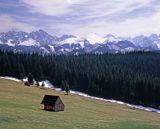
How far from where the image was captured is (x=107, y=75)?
16475cm

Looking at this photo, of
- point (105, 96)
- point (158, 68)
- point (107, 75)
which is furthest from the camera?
point (158, 68)

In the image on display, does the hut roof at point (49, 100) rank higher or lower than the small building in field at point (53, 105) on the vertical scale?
higher

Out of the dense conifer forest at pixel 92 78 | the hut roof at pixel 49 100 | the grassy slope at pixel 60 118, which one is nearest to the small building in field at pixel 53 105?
the hut roof at pixel 49 100

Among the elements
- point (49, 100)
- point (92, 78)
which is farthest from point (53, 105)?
point (92, 78)

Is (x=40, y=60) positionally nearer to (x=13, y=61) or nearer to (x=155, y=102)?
(x=13, y=61)

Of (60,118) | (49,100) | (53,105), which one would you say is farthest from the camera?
(49,100)

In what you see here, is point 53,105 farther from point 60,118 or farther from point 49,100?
point 60,118

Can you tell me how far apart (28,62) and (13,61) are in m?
7.98

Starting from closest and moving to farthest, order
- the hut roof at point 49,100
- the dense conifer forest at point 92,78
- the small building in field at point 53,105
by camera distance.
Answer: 1. the small building in field at point 53,105
2. the hut roof at point 49,100
3. the dense conifer forest at point 92,78

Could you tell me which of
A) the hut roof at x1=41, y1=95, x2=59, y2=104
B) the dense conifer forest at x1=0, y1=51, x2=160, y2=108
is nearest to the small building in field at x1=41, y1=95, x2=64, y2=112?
the hut roof at x1=41, y1=95, x2=59, y2=104

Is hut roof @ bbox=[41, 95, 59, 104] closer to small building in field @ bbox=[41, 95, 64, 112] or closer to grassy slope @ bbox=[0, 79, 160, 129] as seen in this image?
small building in field @ bbox=[41, 95, 64, 112]

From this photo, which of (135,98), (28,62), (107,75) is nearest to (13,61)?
(28,62)

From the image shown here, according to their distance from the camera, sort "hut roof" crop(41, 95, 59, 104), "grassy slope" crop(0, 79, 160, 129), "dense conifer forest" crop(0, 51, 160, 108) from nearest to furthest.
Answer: "grassy slope" crop(0, 79, 160, 129) < "hut roof" crop(41, 95, 59, 104) < "dense conifer forest" crop(0, 51, 160, 108)

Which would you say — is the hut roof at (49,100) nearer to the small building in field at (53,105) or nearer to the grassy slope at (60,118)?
the small building in field at (53,105)
